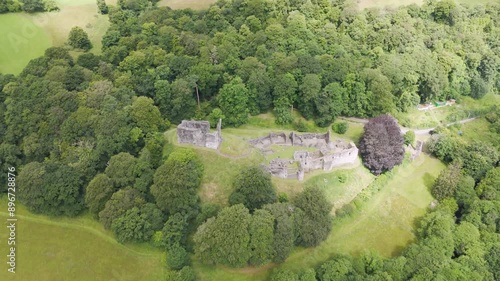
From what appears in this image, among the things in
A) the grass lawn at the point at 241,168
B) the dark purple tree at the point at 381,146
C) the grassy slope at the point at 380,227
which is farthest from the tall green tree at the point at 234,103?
the grassy slope at the point at 380,227

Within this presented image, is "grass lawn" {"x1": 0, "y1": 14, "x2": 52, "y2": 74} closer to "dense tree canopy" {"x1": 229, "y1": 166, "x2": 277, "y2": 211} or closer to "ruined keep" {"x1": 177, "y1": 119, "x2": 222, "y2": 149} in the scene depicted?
"ruined keep" {"x1": 177, "y1": 119, "x2": 222, "y2": 149}

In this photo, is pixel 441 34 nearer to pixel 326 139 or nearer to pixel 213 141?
pixel 326 139

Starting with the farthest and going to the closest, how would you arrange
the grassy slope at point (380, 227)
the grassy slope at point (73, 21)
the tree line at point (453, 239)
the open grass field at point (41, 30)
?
the grassy slope at point (73, 21), the open grass field at point (41, 30), the grassy slope at point (380, 227), the tree line at point (453, 239)

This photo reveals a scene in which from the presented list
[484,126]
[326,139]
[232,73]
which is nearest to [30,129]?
[232,73]

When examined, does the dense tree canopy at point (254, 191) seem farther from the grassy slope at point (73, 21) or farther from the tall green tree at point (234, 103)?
the grassy slope at point (73, 21)

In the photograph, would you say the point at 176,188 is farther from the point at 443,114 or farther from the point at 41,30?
the point at 41,30

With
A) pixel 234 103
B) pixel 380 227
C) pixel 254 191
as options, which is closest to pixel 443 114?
pixel 380 227
